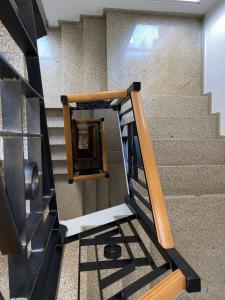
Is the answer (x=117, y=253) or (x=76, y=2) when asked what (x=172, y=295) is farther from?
(x=76, y=2)

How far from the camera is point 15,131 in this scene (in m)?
0.62

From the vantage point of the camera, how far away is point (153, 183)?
92cm

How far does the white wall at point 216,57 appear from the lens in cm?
242

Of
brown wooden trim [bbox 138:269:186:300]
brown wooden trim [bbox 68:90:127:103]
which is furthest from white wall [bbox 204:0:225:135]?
brown wooden trim [bbox 138:269:186:300]

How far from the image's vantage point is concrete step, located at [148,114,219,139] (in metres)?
2.29

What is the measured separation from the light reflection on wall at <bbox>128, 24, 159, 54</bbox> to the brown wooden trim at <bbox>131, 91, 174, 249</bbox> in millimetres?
2157

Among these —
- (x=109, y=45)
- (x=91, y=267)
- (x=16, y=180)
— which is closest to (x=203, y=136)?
(x=109, y=45)

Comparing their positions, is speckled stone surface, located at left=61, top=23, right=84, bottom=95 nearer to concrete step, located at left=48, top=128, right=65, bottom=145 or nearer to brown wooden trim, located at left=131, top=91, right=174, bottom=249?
concrete step, located at left=48, top=128, right=65, bottom=145

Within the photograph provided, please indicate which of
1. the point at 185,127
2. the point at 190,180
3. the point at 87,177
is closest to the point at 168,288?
the point at 190,180

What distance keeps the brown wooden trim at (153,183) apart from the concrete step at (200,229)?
656 millimetres

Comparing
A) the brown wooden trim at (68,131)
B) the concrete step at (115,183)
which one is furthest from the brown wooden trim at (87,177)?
the concrete step at (115,183)

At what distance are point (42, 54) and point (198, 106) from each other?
89.1 inches

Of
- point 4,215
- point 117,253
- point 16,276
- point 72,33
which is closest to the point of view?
point 4,215

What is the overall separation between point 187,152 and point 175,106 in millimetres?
744
